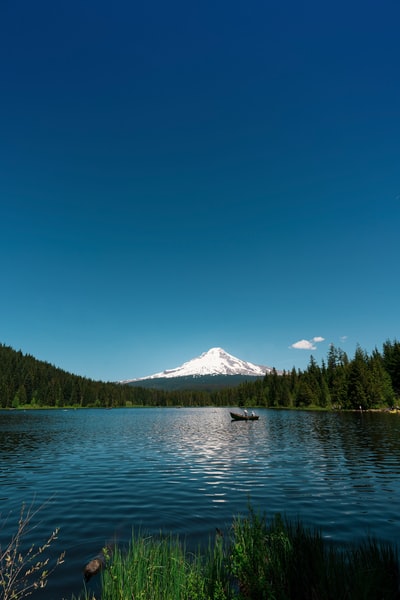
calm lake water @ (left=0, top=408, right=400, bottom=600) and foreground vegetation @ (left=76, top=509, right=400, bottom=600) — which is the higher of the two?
foreground vegetation @ (left=76, top=509, right=400, bottom=600)

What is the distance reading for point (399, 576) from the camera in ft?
26.1

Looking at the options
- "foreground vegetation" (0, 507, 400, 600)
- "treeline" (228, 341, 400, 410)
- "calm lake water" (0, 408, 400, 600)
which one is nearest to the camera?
"foreground vegetation" (0, 507, 400, 600)

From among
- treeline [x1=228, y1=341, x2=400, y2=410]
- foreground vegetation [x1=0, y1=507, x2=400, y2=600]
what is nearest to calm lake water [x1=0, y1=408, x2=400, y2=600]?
foreground vegetation [x1=0, y1=507, x2=400, y2=600]

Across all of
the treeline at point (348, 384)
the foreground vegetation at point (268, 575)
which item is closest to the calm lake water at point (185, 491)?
the foreground vegetation at point (268, 575)

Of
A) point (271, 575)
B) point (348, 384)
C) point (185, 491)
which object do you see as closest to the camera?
point (271, 575)

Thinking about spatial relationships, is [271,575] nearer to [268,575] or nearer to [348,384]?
[268,575]

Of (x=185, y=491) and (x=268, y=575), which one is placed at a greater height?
(x=268, y=575)

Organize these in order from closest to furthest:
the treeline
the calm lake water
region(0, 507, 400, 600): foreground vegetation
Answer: region(0, 507, 400, 600): foreground vegetation < the calm lake water < the treeline

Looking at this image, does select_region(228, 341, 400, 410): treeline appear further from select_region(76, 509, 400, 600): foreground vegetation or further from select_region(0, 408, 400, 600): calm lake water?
select_region(76, 509, 400, 600): foreground vegetation

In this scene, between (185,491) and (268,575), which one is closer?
(268,575)

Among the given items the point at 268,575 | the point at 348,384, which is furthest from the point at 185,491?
the point at 348,384

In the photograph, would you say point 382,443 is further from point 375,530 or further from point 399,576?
point 399,576

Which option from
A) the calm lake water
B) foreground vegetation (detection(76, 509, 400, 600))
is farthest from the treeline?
foreground vegetation (detection(76, 509, 400, 600))

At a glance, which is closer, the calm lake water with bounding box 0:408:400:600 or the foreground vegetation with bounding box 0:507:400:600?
the foreground vegetation with bounding box 0:507:400:600
